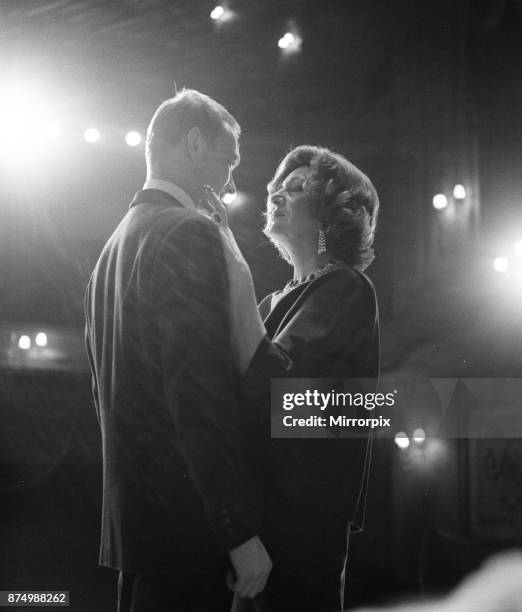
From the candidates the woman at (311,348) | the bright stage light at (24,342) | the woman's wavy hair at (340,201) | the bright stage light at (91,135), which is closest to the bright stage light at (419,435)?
the woman at (311,348)

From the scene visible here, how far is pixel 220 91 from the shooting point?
1763 millimetres

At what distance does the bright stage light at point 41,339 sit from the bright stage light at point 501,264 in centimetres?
123

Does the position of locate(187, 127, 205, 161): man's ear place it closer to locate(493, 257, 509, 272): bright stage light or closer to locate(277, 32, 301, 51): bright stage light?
locate(277, 32, 301, 51): bright stage light

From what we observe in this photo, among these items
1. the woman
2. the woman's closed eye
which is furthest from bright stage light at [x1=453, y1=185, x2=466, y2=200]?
the woman's closed eye

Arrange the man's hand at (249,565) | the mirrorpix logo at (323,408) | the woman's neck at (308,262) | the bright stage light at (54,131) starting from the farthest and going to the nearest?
1. the bright stage light at (54,131)
2. the woman's neck at (308,262)
3. the mirrorpix logo at (323,408)
4. the man's hand at (249,565)

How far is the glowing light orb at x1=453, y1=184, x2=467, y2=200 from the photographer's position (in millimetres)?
1860

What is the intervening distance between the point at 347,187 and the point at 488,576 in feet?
3.42

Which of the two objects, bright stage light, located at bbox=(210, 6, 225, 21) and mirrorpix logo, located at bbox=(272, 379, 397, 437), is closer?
mirrorpix logo, located at bbox=(272, 379, 397, 437)

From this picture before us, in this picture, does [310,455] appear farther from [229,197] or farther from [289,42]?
[289,42]

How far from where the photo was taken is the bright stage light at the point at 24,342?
1709 mm

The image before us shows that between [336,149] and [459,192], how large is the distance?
0.44 m

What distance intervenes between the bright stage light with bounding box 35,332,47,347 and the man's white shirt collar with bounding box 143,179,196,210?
723 millimetres

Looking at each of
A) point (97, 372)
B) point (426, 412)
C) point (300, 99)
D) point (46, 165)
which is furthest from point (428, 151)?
point (97, 372)

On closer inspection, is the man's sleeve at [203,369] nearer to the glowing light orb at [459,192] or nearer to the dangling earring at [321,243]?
the dangling earring at [321,243]
